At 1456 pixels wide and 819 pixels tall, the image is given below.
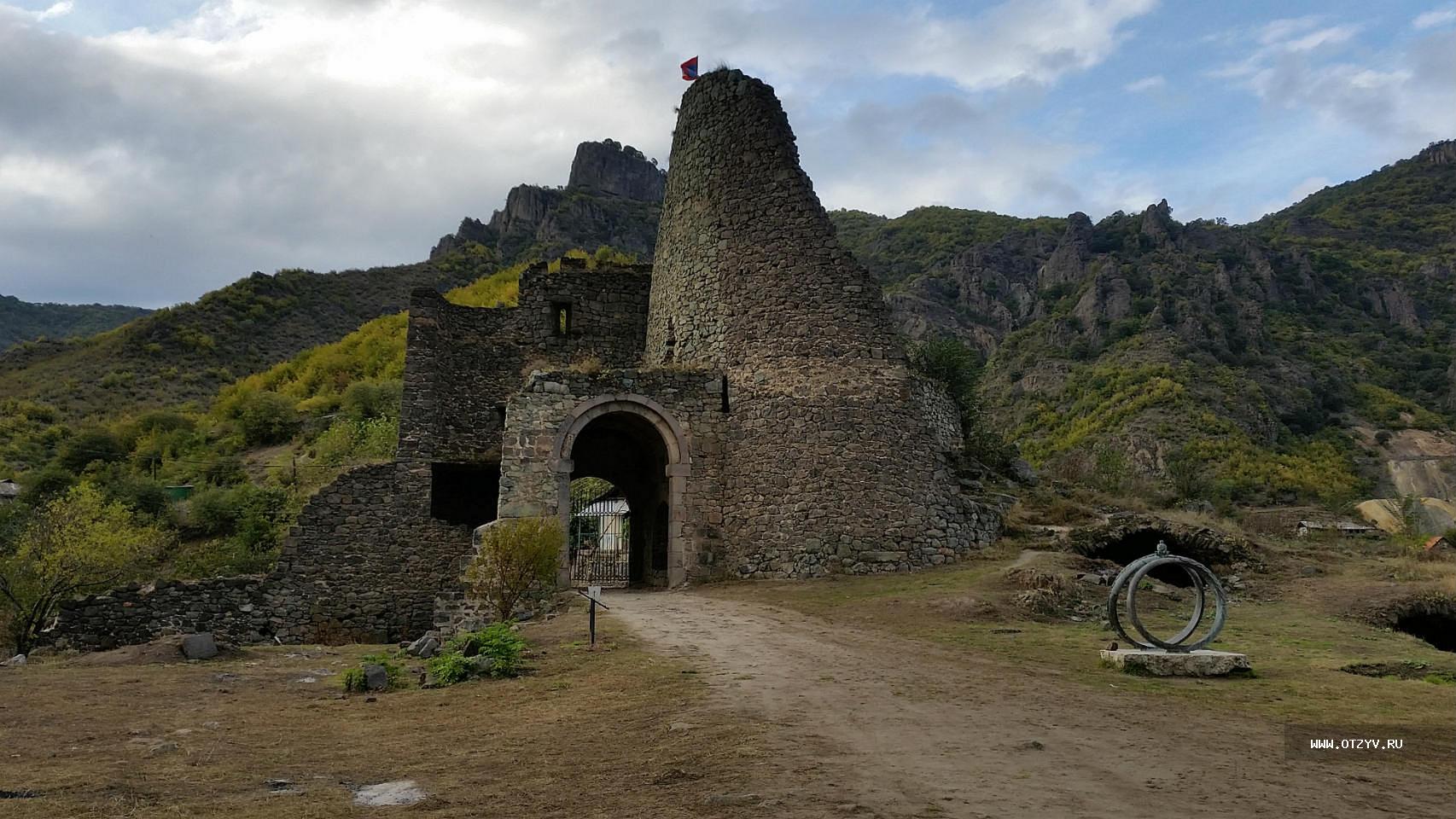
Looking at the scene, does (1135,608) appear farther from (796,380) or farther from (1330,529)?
(1330,529)

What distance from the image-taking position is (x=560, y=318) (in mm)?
21938

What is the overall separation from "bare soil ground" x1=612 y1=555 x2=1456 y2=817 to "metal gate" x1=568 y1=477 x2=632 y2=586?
14.0 meters

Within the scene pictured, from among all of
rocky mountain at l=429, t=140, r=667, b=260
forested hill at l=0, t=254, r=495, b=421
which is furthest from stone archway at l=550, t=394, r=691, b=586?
rocky mountain at l=429, t=140, r=667, b=260

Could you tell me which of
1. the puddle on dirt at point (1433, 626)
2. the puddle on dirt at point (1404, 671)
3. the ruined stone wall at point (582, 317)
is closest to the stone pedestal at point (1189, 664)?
the puddle on dirt at point (1404, 671)

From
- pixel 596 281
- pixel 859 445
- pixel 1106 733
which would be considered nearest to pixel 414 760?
pixel 1106 733

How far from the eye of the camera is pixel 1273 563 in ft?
51.0

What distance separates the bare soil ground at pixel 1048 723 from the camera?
435 cm

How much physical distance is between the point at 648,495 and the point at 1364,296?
179ft

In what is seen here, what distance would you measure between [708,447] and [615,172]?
58834 mm

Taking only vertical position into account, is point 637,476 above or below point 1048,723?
above

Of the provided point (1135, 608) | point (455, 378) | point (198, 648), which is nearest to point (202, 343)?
point (455, 378)

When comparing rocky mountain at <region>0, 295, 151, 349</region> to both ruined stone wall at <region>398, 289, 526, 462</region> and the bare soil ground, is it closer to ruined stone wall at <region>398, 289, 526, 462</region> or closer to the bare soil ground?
ruined stone wall at <region>398, 289, 526, 462</region>

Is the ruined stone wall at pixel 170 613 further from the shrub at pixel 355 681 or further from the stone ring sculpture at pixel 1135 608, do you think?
the stone ring sculpture at pixel 1135 608

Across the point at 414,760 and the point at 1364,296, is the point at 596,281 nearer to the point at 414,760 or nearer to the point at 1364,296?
the point at 414,760
